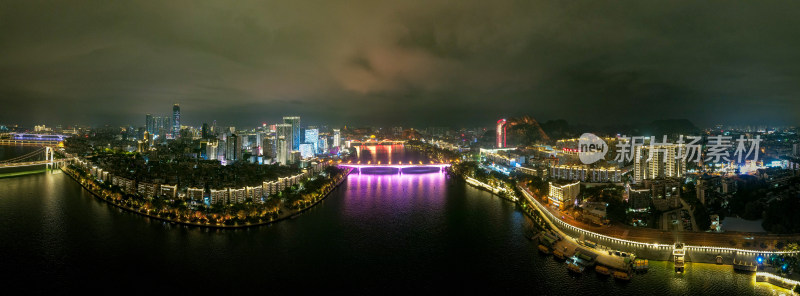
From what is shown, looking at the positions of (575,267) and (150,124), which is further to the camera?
(150,124)

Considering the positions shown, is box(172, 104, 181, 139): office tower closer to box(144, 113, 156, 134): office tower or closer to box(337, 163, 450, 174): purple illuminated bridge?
box(144, 113, 156, 134): office tower

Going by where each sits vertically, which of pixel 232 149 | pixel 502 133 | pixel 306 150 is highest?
pixel 502 133

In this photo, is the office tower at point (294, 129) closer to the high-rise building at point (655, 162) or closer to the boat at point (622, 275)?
the high-rise building at point (655, 162)

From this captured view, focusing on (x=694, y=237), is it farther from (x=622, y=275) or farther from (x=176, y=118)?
(x=176, y=118)

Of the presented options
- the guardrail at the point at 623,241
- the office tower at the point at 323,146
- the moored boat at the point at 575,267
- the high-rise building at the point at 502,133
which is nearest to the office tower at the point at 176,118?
the office tower at the point at 323,146

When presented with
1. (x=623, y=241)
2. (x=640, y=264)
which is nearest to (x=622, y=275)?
(x=640, y=264)

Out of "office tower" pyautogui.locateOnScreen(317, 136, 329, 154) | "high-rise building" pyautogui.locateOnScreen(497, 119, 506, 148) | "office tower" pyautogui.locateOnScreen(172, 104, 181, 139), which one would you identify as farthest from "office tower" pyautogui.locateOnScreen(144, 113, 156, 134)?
"high-rise building" pyautogui.locateOnScreen(497, 119, 506, 148)
